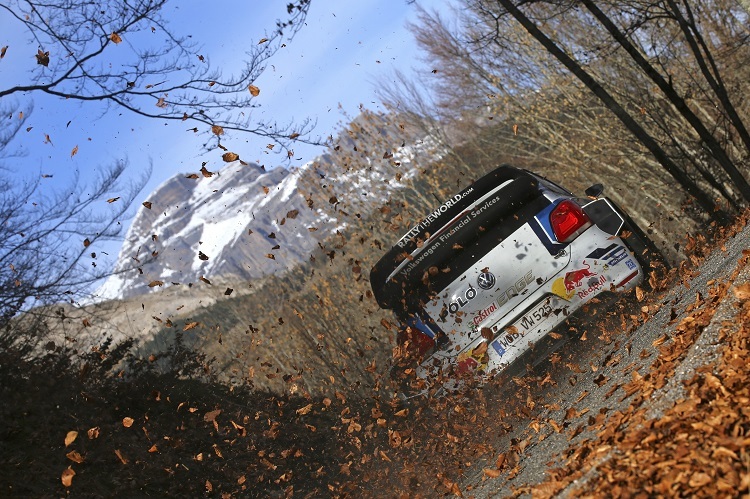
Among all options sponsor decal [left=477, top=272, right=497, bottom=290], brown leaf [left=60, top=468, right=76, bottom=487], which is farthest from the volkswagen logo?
brown leaf [left=60, top=468, right=76, bottom=487]

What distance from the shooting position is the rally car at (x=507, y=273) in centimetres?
639

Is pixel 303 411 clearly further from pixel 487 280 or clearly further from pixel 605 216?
pixel 605 216

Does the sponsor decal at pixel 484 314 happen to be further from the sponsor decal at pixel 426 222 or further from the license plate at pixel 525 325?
the sponsor decal at pixel 426 222

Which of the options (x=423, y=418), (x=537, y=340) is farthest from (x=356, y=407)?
(x=537, y=340)

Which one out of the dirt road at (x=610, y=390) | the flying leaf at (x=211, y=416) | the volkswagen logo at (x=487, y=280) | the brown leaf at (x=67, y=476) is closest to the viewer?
the dirt road at (x=610, y=390)

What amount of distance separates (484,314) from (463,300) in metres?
0.24

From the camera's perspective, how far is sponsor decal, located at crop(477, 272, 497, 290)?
6.50 metres

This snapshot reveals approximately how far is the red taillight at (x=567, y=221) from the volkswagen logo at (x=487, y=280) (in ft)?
2.33

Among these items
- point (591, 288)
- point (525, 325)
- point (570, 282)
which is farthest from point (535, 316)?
point (591, 288)

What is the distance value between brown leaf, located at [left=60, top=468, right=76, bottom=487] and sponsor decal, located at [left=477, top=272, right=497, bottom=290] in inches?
156

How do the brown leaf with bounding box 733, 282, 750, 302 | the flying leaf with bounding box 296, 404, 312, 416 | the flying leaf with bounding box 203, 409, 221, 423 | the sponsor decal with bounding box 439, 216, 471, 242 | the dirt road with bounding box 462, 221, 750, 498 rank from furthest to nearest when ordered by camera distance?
the flying leaf with bounding box 296, 404, 312, 416 → the flying leaf with bounding box 203, 409, 221, 423 → the sponsor decal with bounding box 439, 216, 471, 242 → the brown leaf with bounding box 733, 282, 750, 302 → the dirt road with bounding box 462, 221, 750, 498

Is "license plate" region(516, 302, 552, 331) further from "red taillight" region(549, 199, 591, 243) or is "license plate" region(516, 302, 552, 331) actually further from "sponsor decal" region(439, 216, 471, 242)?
"sponsor decal" region(439, 216, 471, 242)

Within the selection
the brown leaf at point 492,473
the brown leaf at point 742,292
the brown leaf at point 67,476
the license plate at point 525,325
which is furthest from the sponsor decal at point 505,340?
the brown leaf at point 67,476

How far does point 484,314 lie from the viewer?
6.50 metres
